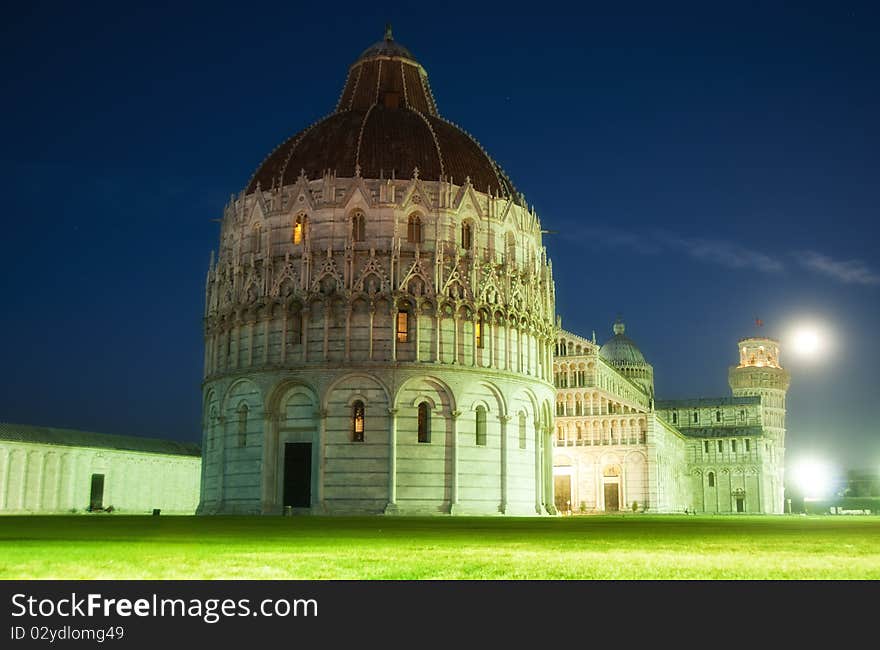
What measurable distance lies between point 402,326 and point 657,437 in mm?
55234

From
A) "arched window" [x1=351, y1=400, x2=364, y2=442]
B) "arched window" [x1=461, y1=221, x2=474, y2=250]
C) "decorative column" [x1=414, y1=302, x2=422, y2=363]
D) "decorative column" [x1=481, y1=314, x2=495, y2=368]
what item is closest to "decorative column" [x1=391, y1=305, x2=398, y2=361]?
"decorative column" [x1=414, y1=302, x2=422, y2=363]

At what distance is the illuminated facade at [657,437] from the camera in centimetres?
10512

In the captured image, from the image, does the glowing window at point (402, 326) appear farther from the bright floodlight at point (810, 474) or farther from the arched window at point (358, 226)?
the bright floodlight at point (810, 474)

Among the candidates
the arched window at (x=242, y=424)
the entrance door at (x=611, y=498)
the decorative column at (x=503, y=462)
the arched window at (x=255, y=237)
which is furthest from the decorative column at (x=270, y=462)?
the entrance door at (x=611, y=498)

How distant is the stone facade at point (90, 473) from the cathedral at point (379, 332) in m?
22.1

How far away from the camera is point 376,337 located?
58.6 m

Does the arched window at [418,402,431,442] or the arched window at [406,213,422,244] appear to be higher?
the arched window at [406,213,422,244]

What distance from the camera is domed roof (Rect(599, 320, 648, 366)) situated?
15400 centimetres

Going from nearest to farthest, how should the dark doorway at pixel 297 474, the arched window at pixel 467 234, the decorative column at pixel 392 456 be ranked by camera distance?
the decorative column at pixel 392 456 → the dark doorway at pixel 297 474 → the arched window at pixel 467 234

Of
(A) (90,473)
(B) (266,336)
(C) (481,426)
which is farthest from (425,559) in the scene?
(A) (90,473)

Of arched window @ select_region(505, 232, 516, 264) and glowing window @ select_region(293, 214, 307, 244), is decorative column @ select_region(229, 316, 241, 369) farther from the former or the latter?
arched window @ select_region(505, 232, 516, 264)

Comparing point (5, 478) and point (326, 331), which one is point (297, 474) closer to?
point (326, 331)

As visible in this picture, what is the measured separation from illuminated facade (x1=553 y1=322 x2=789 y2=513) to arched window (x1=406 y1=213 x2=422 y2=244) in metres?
47.3
